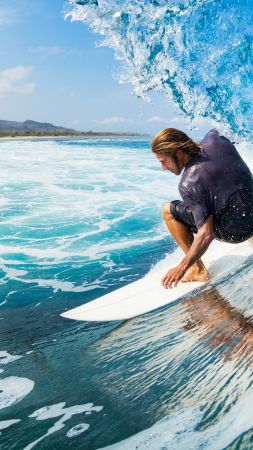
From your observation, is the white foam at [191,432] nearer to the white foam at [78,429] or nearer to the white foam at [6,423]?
the white foam at [78,429]

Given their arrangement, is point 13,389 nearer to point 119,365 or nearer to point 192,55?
point 119,365

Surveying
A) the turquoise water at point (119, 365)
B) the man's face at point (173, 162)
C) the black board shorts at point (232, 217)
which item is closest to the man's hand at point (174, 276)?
the turquoise water at point (119, 365)

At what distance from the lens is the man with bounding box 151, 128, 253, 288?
282cm

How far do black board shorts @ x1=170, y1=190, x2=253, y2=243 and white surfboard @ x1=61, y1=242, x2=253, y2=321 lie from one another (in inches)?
13.4

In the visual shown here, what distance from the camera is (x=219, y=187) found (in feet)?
9.32

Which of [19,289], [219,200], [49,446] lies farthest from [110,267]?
[49,446]

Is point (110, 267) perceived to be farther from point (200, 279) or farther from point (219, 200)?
point (219, 200)

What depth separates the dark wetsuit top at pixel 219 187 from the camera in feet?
9.28

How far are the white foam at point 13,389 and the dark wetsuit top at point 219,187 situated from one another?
4.91 ft

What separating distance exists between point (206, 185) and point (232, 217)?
1.14 ft

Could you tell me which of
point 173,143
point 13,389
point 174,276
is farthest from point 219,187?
point 13,389

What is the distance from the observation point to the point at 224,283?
3084 mm

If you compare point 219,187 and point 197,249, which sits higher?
point 219,187

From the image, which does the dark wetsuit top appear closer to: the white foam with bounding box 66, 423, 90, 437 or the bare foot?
the bare foot
